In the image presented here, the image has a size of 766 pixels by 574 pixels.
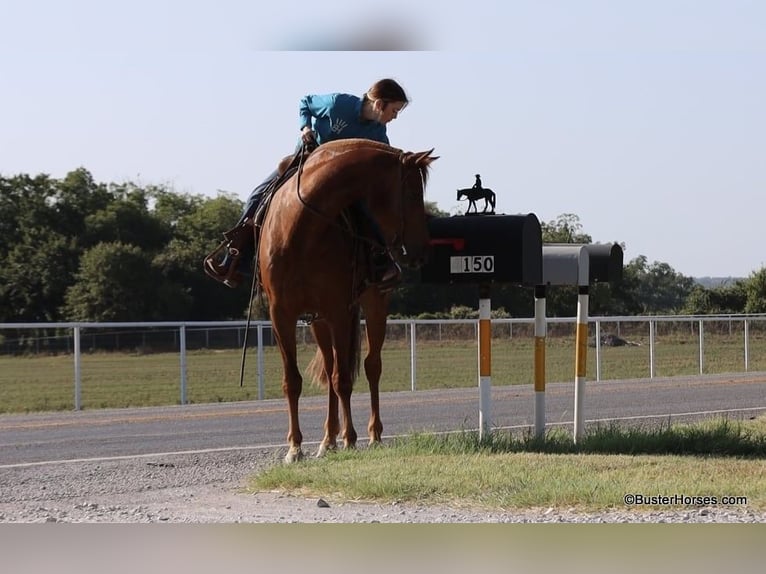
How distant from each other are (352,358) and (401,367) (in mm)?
23835

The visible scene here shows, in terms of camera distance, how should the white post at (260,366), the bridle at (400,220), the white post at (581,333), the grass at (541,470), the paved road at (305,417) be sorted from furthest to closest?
the white post at (260,366) → the paved road at (305,417) → the white post at (581,333) → the bridle at (400,220) → the grass at (541,470)

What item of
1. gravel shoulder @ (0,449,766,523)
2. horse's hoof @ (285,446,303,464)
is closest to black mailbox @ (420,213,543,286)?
horse's hoof @ (285,446,303,464)

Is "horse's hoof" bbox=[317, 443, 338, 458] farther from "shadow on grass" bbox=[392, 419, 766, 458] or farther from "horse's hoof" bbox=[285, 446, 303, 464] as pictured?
"shadow on grass" bbox=[392, 419, 766, 458]

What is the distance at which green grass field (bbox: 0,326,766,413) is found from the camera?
2836 cm

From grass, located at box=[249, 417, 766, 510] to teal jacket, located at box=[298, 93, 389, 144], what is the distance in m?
2.61

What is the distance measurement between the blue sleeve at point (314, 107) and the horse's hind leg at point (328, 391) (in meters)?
1.76

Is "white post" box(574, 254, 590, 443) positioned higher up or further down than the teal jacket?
further down

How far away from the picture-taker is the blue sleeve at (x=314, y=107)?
10.9 meters

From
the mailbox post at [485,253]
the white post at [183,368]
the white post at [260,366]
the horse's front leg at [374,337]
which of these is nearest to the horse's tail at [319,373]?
the horse's front leg at [374,337]

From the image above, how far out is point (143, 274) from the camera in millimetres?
45125

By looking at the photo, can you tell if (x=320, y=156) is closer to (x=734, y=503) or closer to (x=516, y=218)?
(x=516, y=218)

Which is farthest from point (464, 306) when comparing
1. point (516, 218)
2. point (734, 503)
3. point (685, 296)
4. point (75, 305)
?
point (734, 503)

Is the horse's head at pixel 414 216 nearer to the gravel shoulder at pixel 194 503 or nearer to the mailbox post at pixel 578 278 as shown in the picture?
the mailbox post at pixel 578 278

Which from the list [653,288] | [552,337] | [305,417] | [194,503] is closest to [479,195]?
[194,503]
